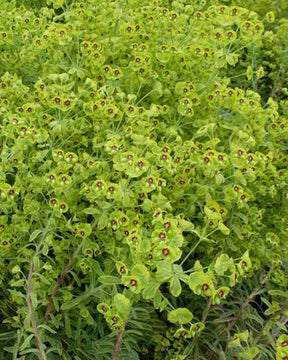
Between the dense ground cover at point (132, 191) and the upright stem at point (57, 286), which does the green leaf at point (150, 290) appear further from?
the upright stem at point (57, 286)

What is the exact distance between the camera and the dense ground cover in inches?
75.1

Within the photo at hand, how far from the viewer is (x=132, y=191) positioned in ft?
6.41

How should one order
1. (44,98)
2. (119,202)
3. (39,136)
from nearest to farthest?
(119,202)
(39,136)
(44,98)

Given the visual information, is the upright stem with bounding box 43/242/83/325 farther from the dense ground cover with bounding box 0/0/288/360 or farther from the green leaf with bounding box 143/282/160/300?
the green leaf with bounding box 143/282/160/300

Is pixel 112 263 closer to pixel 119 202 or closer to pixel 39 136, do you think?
pixel 119 202

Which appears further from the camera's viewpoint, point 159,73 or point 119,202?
point 159,73

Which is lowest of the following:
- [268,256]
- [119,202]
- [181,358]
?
[181,358]

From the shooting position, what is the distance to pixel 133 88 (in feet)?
8.39

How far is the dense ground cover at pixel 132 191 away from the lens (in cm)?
191

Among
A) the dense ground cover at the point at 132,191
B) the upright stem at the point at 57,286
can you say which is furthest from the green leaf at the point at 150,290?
the upright stem at the point at 57,286

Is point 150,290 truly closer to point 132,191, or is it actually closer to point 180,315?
point 180,315

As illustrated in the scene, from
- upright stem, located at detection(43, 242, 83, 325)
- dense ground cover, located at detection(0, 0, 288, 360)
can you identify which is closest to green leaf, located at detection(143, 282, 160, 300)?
dense ground cover, located at detection(0, 0, 288, 360)

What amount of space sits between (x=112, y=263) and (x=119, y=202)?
0.33m

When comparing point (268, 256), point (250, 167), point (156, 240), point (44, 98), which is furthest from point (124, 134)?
point (268, 256)
